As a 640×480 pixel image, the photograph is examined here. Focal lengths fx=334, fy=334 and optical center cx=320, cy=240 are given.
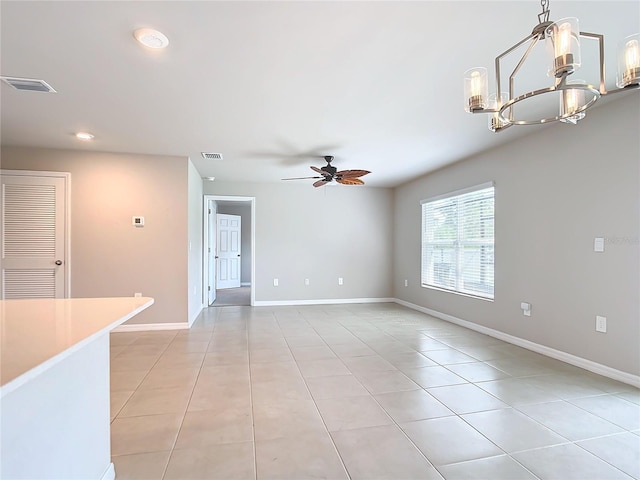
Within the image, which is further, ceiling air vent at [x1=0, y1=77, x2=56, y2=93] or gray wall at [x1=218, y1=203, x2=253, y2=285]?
gray wall at [x1=218, y1=203, x2=253, y2=285]

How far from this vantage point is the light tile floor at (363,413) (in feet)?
5.60

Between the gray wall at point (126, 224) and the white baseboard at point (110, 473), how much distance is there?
305cm

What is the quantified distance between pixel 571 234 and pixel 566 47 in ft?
8.02

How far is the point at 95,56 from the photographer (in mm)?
2152

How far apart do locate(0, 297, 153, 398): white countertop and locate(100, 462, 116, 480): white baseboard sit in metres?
0.77

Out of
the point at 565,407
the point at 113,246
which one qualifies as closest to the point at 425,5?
the point at 565,407

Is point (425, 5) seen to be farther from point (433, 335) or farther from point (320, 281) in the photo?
point (320, 281)

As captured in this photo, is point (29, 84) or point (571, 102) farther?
point (29, 84)

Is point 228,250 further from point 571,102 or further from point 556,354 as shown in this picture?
point 571,102

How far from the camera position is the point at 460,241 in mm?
4902

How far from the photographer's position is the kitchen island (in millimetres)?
865

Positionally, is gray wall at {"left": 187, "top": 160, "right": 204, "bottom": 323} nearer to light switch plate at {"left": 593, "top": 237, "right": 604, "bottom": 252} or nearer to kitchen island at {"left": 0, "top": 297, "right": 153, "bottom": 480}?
kitchen island at {"left": 0, "top": 297, "right": 153, "bottom": 480}

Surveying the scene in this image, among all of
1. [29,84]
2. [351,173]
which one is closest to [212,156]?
[351,173]

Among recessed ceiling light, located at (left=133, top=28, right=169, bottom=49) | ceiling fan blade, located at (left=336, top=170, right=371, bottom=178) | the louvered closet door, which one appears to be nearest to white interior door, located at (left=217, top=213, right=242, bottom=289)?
the louvered closet door
